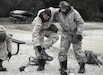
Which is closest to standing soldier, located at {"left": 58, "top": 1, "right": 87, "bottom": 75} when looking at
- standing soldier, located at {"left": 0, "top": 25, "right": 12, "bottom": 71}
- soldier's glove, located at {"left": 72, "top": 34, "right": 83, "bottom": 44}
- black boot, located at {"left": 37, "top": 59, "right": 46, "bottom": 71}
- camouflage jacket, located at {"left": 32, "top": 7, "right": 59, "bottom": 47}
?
soldier's glove, located at {"left": 72, "top": 34, "right": 83, "bottom": 44}

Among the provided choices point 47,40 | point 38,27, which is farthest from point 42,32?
point 38,27

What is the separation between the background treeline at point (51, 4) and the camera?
122ft

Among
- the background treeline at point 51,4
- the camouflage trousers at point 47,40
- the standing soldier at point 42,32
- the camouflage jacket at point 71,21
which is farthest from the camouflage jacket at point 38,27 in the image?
the background treeline at point 51,4

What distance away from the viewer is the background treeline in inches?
1463

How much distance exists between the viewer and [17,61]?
10930 mm

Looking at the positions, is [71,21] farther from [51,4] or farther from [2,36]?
[51,4]

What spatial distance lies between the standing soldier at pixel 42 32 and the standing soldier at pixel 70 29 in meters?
0.32

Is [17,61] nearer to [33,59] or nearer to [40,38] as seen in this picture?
[33,59]

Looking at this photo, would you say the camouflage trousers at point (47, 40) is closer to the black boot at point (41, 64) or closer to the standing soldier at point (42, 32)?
the standing soldier at point (42, 32)

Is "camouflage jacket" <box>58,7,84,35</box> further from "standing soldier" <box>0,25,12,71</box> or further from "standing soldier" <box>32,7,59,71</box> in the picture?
"standing soldier" <box>0,25,12,71</box>

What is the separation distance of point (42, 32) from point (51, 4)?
102ft

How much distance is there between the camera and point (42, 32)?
9172mm

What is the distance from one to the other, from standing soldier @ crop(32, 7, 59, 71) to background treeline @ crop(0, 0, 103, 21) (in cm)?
2686

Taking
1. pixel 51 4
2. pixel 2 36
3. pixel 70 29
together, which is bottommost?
pixel 2 36
